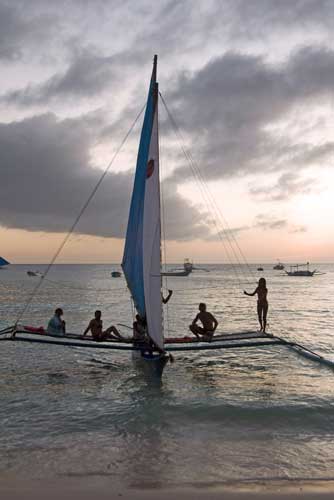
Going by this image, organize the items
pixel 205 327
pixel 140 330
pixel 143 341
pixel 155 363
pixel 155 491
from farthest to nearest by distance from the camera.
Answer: pixel 205 327, pixel 140 330, pixel 143 341, pixel 155 363, pixel 155 491

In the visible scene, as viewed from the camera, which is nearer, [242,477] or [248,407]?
[242,477]

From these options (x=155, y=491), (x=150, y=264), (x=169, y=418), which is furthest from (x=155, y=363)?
(x=155, y=491)

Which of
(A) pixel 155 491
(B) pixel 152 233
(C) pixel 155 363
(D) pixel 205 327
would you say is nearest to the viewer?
(A) pixel 155 491

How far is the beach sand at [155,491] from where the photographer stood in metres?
6.30

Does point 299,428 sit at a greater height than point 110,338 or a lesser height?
lesser

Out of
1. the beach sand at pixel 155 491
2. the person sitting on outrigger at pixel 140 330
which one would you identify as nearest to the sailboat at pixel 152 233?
the person sitting on outrigger at pixel 140 330

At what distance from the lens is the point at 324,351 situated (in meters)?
21.4

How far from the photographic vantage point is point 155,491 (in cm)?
661

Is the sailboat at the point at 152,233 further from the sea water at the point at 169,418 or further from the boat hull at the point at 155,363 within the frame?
the sea water at the point at 169,418

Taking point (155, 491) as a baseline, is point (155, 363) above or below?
above

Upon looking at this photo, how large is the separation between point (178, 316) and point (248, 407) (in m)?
26.3

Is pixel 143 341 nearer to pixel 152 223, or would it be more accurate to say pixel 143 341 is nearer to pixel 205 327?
pixel 205 327

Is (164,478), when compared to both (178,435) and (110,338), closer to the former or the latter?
(178,435)

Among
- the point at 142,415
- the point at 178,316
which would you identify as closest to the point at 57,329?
the point at 142,415
